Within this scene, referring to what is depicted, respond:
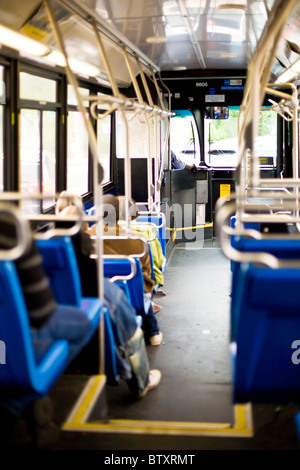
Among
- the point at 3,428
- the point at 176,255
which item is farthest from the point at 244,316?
the point at 176,255

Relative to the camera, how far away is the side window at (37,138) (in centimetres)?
541

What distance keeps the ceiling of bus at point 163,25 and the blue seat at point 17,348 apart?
2264mm

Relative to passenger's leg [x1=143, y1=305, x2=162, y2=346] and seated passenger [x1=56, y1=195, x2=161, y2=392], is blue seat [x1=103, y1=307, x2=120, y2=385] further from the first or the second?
passenger's leg [x1=143, y1=305, x2=162, y2=346]

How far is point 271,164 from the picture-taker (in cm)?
1091

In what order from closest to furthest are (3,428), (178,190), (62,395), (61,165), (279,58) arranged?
(3,428) < (62,395) < (61,165) < (279,58) < (178,190)

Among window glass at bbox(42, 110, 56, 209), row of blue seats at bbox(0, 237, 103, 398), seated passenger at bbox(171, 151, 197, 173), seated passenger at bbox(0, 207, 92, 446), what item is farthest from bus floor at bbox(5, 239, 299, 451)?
seated passenger at bbox(171, 151, 197, 173)

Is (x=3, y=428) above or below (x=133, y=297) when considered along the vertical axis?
below

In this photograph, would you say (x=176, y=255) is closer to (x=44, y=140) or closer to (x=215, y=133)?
(x=215, y=133)

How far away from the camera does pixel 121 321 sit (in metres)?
3.73

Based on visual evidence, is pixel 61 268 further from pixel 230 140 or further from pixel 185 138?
pixel 230 140

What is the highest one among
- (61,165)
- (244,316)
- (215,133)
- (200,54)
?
(200,54)

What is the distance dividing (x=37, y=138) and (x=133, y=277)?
2.04 m

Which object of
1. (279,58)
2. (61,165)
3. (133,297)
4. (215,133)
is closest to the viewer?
(133,297)

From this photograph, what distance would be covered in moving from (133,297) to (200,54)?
4.53 m
